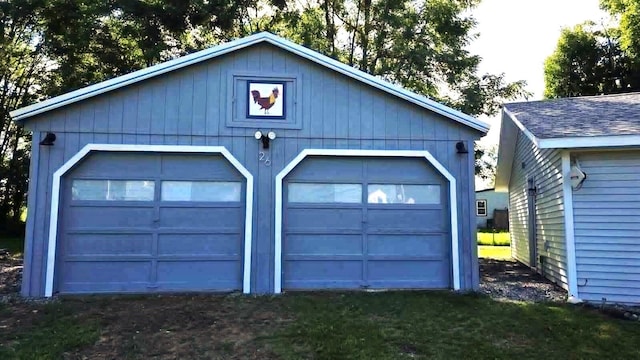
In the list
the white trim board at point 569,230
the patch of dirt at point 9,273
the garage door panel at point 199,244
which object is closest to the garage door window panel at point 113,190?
the garage door panel at point 199,244

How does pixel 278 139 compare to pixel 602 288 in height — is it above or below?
above

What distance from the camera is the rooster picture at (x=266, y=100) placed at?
24.0ft

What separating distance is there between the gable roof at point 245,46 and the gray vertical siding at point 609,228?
5.64 ft

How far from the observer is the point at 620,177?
22.3 feet

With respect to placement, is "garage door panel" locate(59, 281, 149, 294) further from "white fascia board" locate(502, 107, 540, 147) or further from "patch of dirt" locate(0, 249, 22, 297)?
"white fascia board" locate(502, 107, 540, 147)

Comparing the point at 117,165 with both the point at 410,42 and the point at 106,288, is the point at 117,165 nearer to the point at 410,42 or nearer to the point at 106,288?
the point at 106,288

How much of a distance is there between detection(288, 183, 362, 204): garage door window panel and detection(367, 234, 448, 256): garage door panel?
690 mm

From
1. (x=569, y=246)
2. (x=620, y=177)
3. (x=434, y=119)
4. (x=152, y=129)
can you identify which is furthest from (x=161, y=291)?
(x=620, y=177)

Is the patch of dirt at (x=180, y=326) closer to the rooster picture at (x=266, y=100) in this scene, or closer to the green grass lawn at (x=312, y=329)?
the green grass lawn at (x=312, y=329)

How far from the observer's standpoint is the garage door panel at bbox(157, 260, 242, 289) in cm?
703

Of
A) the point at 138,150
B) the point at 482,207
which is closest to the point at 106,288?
the point at 138,150

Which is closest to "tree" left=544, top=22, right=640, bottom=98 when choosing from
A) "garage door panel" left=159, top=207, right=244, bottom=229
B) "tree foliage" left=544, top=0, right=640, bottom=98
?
"tree foliage" left=544, top=0, right=640, bottom=98

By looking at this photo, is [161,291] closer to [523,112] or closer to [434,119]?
[434,119]

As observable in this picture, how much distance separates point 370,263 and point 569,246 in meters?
2.88
